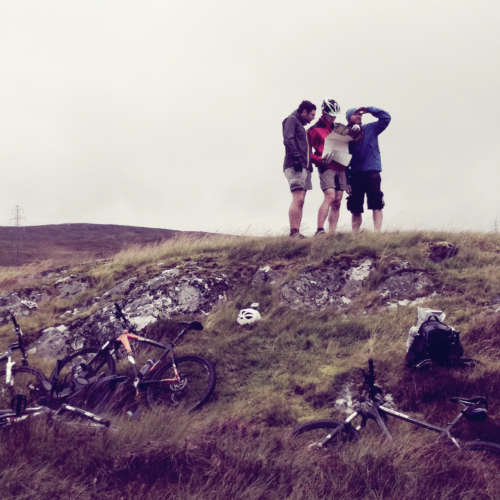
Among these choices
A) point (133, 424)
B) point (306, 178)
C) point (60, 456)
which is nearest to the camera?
point (60, 456)

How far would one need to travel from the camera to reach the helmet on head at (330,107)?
10156 millimetres

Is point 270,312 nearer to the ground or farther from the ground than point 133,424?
farther from the ground

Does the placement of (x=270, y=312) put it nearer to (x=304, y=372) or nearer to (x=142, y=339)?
(x=304, y=372)

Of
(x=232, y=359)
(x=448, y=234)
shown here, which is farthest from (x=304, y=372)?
(x=448, y=234)

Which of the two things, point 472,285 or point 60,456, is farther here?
point 472,285

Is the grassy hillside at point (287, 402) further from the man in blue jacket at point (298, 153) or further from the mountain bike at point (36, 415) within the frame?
the man in blue jacket at point (298, 153)

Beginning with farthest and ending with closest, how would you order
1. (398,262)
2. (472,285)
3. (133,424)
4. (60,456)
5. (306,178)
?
(306,178), (398,262), (472,285), (133,424), (60,456)

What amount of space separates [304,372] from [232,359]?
Answer: 3.87 ft

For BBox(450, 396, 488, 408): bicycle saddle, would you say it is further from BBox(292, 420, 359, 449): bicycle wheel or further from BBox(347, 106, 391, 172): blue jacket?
BBox(347, 106, 391, 172): blue jacket

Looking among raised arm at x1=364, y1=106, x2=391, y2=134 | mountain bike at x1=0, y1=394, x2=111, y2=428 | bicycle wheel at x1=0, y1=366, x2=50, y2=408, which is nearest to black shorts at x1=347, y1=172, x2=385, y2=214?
raised arm at x1=364, y1=106, x2=391, y2=134

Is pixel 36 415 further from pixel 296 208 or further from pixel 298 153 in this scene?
pixel 298 153

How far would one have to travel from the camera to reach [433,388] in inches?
234

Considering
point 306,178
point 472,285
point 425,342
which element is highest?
point 306,178

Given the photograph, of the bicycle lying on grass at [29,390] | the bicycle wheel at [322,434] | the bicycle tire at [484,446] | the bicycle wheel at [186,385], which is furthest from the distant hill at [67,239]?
the bicycle tire at [484,446]
